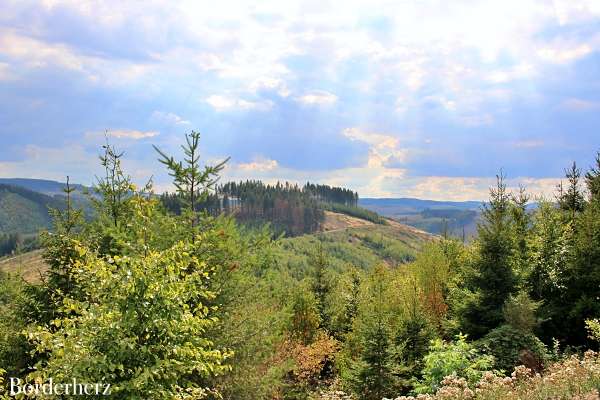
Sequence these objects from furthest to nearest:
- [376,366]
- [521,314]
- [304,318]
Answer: [304,318] → [376,366] → [521,314]

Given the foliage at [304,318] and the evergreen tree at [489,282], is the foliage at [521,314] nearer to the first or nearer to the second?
the evergreen tree at [489,282]

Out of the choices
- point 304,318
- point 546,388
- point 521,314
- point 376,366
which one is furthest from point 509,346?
point 304,318

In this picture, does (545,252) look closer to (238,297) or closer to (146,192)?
(238,297)

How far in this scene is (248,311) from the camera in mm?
15805

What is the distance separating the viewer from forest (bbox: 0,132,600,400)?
27.3 feet

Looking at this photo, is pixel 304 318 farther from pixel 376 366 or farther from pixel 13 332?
pixel 13 332

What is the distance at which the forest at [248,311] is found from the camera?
27.3ft

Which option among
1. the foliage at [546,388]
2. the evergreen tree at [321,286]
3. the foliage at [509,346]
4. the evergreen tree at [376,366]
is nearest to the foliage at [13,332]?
the foliage at [546,388]

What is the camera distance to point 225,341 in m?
14.7

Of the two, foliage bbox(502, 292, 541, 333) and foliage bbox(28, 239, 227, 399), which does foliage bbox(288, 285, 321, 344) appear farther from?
foliage bbox(28, 239, 227, 399)

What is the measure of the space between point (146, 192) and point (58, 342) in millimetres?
10489

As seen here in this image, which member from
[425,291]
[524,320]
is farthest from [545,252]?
[425,291]

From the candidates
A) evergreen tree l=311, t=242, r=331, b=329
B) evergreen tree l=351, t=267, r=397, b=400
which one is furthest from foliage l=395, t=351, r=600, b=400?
evergreen tree l=311, t=242, r=331, b=329

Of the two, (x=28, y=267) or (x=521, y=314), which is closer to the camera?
(x=521, y=314)
